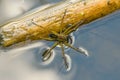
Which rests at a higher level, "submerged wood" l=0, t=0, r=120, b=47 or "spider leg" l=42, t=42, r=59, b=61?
"submerged wood" l=0, t=0, r=120, b=47

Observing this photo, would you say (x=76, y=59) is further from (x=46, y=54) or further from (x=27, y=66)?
(x=27, y=66)

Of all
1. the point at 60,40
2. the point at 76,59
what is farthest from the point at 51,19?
→ the point at 76,59

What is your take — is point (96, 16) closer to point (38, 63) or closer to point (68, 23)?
point (68, 23)

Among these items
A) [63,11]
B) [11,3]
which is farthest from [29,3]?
[63,11]

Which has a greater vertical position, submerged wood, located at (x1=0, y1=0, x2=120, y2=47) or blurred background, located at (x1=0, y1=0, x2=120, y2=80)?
submerged wood, located at (x1=0, y1=0, x2=120, y2=47)

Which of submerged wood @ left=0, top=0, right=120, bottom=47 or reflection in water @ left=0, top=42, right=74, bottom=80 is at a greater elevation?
submerged wood @ left=0, top=0, right=120, bottom=47
